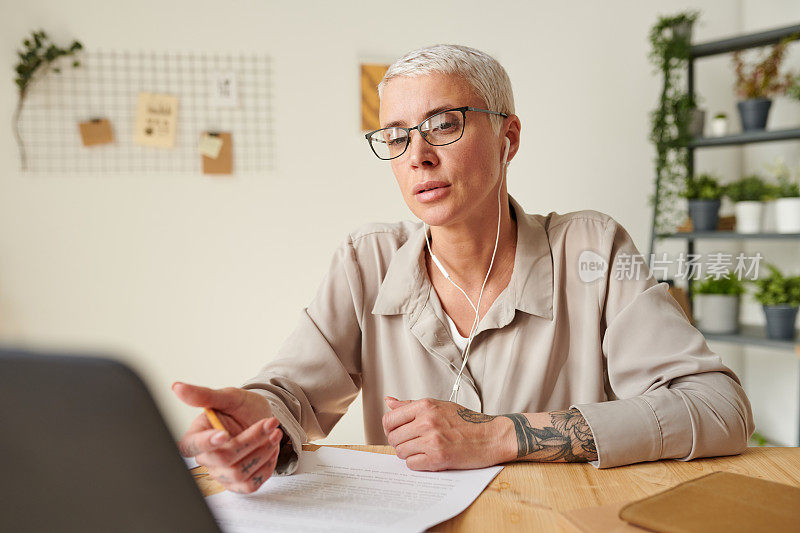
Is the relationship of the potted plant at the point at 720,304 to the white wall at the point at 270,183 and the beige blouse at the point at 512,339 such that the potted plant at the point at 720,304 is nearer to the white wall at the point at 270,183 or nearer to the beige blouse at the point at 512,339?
the white wall at the point at 270,183

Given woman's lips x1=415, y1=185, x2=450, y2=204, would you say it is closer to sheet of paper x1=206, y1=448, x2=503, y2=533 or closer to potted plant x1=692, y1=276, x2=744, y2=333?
sheet of paper x1=206, y1=448, x2=503, y2=533

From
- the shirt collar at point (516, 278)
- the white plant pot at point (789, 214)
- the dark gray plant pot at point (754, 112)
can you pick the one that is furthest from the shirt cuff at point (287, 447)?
the dark gray plant pot at point (754, 112)

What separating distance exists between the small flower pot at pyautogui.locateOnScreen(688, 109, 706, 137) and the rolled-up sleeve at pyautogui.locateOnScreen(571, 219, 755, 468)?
2.02 meters

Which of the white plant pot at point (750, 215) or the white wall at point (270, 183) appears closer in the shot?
the white wall at point (270, 183)

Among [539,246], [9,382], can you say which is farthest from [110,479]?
[539,246]

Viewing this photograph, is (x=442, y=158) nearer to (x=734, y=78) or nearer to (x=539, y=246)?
(x=539, y=246)

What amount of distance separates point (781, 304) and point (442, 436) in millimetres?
2467

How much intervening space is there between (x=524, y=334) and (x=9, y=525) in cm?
100

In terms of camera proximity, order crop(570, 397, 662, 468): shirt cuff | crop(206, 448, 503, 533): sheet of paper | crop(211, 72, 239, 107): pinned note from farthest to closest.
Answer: crop(211, 72, 239, 107): pinned note → crop(570, 397, 662, 468): shirt cuff → crop(206, 448, 503, 533): sheet of paper

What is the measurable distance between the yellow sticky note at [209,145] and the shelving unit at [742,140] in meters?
2.10

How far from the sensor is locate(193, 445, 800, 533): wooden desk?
694mm

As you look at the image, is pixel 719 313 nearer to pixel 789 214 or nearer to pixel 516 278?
pixel 789 214

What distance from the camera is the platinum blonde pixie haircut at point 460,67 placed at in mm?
1209

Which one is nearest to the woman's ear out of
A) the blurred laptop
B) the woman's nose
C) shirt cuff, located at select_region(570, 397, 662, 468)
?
the woman's nose
